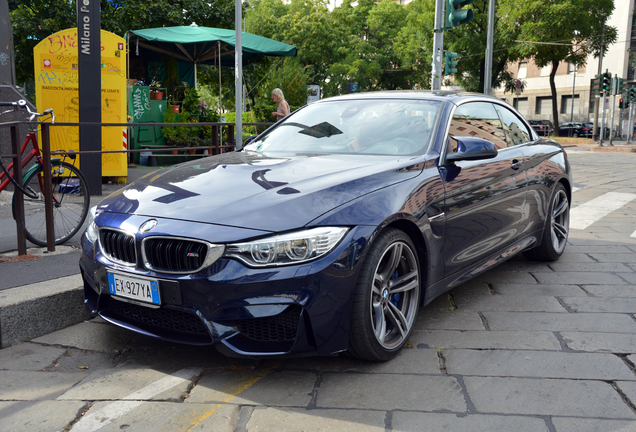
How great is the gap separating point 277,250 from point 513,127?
3.00 meters

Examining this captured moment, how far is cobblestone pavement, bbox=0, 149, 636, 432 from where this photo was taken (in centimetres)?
259

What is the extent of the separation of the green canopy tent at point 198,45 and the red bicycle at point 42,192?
→ 8383mm

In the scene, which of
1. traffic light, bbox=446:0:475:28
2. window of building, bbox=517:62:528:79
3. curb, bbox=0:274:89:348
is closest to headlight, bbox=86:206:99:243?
curb, bbox=0:274:89:348

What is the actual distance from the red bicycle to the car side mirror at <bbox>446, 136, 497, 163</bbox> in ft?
9.93

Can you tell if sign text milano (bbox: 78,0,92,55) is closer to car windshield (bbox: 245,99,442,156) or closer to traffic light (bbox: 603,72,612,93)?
car windshield (bbox: 245,99,442,156)

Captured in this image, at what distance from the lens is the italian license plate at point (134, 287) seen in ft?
9.46

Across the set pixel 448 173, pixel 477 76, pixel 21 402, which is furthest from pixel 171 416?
pixel 477 76

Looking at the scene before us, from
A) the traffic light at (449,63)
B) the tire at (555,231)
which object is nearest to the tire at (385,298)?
the tire at (555,231)

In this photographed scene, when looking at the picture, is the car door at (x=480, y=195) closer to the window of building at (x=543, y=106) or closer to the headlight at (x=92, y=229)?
the headlight at (x=92, y=229)

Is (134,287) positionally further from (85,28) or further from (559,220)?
(85,28)

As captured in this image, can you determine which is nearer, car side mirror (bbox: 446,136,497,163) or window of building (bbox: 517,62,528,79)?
car side mirror (bbox: 446,136,497,163)

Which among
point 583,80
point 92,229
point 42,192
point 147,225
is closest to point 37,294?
point 92,229

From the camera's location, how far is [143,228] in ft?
9.64

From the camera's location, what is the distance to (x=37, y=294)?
12.1 feet
